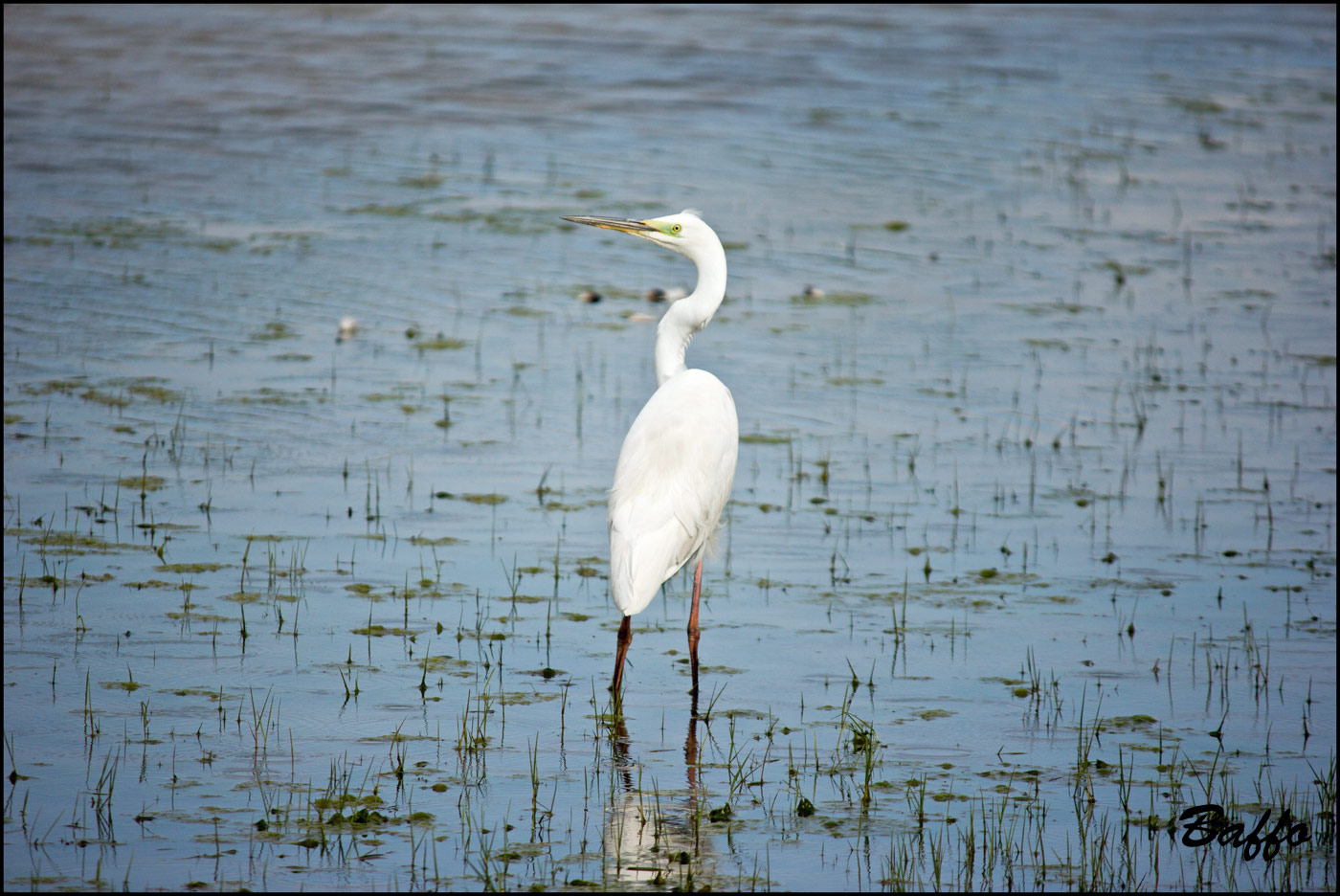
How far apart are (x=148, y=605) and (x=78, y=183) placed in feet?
35.5

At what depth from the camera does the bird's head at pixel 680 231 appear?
22.3 ft

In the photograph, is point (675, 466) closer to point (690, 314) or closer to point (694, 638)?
point (694, 638)

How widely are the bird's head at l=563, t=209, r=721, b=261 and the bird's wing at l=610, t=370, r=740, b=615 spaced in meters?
0.65

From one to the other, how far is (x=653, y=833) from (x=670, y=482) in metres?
1.90

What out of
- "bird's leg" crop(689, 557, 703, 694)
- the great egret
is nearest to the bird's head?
the great egret

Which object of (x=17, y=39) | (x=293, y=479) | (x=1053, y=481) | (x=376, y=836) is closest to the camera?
(x=376, y=836)

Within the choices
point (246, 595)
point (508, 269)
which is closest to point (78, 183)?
point (508, 269)

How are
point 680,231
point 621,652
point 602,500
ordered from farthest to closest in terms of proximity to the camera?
point 602,500
point 680,231
point 621,652

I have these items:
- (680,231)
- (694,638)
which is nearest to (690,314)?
(680,231)

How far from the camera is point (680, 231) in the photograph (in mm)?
6867

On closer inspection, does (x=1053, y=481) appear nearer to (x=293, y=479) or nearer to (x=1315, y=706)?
(x=1315, y=706)

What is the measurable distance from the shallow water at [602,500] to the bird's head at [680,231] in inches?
55.6

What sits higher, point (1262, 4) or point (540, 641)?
point (1262, 4)

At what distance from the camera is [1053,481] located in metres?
8.70
